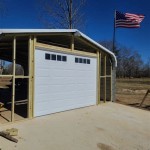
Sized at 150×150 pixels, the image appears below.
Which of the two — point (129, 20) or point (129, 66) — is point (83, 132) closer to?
point (129, 20)

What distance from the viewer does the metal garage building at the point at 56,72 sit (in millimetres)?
9641

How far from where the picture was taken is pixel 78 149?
6.78 meters

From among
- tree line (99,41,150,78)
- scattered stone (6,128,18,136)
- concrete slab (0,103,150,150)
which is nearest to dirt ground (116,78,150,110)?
concrete slab (0,103,150,150)

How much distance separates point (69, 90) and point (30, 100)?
8.92 ft

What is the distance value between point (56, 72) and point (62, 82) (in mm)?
633

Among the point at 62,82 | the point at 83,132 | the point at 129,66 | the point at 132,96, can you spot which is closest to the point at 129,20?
the point at 132,96

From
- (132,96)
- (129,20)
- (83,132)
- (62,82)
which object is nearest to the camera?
(83,132)

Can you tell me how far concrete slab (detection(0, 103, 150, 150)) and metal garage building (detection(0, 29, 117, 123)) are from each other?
72 centimetres

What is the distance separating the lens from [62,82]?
11445 mm

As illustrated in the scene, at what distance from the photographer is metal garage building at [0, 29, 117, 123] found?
380 inches

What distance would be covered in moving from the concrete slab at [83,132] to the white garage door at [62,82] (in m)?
0.56

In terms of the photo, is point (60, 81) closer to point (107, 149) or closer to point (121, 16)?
point (107, 149)

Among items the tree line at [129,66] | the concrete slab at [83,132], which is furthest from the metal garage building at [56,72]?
the tree line at [129,66]

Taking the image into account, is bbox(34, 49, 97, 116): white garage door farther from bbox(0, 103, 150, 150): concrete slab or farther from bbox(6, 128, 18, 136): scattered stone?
bbox(6, 128, 18, 136): scattered stone
